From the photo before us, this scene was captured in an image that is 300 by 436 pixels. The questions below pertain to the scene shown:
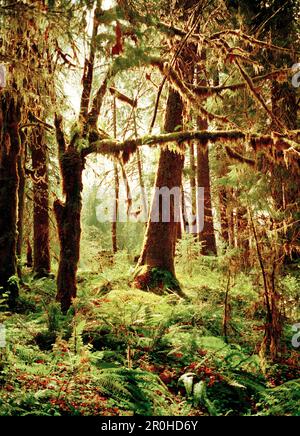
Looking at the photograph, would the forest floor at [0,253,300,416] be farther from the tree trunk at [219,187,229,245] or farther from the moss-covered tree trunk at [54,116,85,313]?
the tree trunk at [219,187,229,245]

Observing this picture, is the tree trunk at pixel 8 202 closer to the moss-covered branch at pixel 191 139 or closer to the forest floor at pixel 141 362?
the forest floor at pixel 141 362

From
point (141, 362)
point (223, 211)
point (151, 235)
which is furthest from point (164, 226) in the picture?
point (141, 362)

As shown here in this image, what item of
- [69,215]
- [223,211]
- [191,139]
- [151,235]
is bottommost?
[151,235]

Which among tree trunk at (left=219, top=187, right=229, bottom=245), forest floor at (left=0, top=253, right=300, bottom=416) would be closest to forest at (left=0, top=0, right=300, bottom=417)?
forest floor at (left=0, top=253, right=300, bottom=416)

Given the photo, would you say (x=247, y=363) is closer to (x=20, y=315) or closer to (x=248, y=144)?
(x=248, y=144)

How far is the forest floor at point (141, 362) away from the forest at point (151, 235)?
25mm

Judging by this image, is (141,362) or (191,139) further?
(191,139)

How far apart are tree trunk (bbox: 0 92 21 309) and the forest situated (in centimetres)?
3

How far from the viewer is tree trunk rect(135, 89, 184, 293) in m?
9.85

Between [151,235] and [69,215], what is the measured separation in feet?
10.4

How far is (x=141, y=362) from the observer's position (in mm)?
5828

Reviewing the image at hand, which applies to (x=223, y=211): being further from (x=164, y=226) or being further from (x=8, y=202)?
(x=8, y=202)
